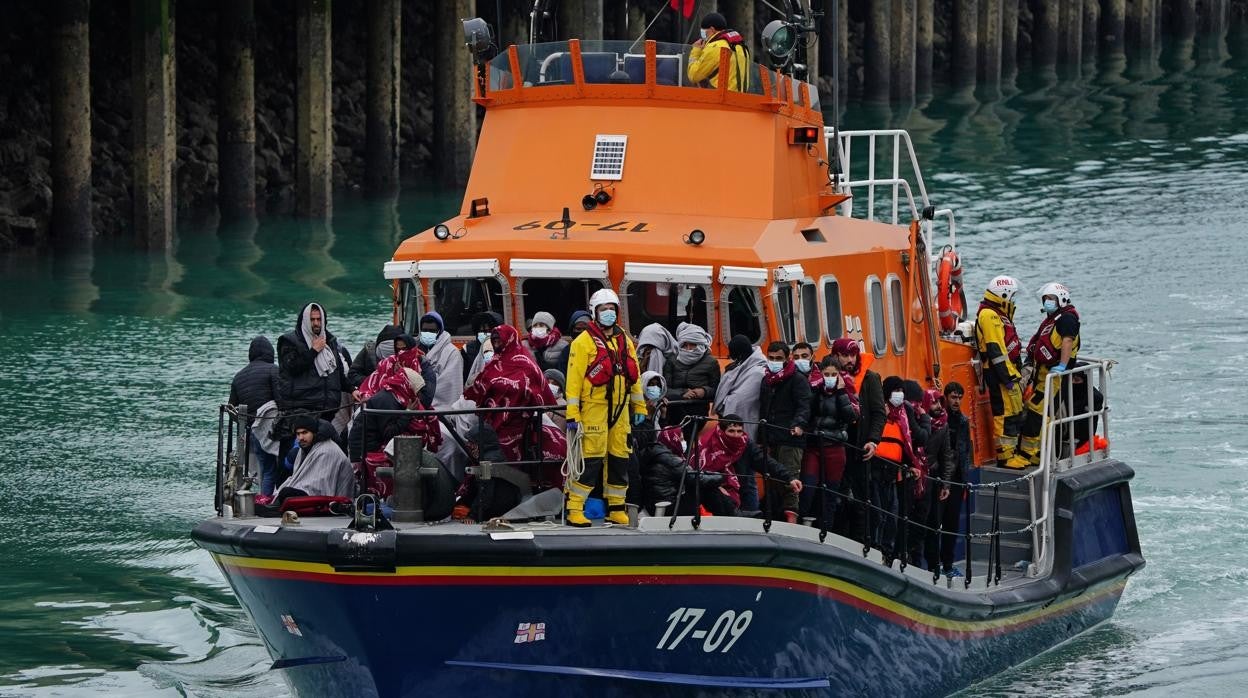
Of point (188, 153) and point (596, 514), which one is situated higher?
point (188, 153)

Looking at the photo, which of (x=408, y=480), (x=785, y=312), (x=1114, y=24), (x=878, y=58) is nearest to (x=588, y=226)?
(x=785, y=312)

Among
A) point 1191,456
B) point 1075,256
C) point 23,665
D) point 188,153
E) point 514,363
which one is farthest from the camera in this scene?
point 188,153

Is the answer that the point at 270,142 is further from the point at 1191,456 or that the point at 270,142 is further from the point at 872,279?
the point at 872,279

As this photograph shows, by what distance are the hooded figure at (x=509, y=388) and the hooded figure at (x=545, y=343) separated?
1.18 m

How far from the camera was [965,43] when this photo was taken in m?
46.7

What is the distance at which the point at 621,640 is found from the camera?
10031 millimetres

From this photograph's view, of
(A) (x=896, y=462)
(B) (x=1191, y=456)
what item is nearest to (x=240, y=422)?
(A) (x=896, y=462)

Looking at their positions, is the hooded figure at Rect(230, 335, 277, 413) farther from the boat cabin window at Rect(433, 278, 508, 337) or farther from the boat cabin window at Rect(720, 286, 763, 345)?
the boat cabin window at Rect(720, 286, 763, 345)

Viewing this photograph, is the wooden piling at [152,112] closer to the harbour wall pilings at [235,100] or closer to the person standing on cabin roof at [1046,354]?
the harbour wall pilings at [235,100]

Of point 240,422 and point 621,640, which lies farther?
point 240,422

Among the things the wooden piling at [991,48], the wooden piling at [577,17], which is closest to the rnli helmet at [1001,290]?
the wooden piling at [577,17]

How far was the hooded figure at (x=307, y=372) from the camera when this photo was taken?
11656mm

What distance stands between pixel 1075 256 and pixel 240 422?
20.5m

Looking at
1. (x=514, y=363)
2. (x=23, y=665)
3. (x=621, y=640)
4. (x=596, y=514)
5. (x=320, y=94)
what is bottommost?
(x=23, y=665)
